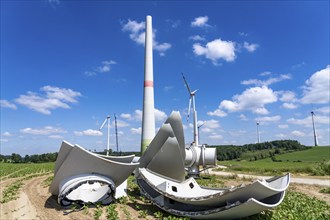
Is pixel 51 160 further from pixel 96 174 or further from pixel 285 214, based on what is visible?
pixel 285 214

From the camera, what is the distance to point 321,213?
13812mm

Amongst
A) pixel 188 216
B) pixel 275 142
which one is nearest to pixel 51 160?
pixel 275 142

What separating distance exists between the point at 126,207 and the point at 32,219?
15.8 ft

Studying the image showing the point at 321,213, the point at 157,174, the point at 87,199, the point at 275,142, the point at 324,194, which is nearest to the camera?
the point at 321,213

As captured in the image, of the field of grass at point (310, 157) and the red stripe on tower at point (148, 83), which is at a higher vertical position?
the red stripe on tower at point (148, 83)

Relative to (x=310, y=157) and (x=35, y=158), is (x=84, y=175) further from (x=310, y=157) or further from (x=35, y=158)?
(x=35, y=158)

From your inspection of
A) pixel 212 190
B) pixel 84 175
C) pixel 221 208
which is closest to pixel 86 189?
pixel 84 175

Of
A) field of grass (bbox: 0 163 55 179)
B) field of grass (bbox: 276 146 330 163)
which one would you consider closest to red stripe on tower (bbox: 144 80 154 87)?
field of grass (bbox: 0 163 55 179)

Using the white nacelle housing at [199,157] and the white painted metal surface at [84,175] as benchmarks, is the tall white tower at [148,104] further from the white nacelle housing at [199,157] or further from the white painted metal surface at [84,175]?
the white painted metal surface at [84,175]

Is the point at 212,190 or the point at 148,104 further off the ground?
the point at 148,104

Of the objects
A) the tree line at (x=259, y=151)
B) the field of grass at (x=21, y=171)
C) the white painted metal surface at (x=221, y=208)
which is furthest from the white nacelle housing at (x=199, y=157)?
the tree line at (x=259, y=151)

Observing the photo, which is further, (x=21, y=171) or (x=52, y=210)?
(x=21, y=171)

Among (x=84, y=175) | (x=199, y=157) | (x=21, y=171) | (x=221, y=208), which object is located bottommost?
(x=21, y=171)

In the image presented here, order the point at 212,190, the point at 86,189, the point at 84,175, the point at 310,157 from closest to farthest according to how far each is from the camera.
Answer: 1. the point at 86,189
2. the point at 84,175
3. the point at 212,190
4. the point at 310,157
